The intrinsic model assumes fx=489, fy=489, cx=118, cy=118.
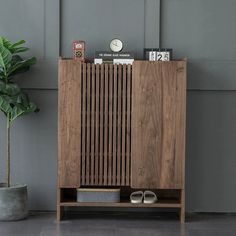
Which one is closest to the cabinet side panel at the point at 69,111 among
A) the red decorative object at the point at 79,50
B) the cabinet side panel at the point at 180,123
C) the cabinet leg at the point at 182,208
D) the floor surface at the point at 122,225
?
the red decorative object at the point at 79,50

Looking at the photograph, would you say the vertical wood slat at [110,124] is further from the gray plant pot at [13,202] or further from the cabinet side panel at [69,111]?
the gray plant pot at [13,202]

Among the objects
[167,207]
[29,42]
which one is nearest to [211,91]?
[167,207]

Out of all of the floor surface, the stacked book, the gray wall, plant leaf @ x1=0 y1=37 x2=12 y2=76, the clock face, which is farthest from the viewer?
the gray wall

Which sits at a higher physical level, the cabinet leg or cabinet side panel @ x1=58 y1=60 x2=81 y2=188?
cabinet side panel @ x1=58 y1=60 x2=81 y2=188

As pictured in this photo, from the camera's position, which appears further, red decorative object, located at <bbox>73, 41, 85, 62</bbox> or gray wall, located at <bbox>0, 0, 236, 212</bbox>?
gray wall, located at <bbox>0, 0, 236, 212</bbox>

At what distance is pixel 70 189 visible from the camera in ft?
16.3

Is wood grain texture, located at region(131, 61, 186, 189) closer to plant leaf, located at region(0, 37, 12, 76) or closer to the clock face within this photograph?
the clock face

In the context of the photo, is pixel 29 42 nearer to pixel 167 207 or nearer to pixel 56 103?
pixel 56 103

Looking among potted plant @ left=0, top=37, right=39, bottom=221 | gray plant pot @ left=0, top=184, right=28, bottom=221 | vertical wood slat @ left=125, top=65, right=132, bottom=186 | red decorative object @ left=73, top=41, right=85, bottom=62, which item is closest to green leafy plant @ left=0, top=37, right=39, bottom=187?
potted plant @ left=0, top=37, right=39, bottom=221

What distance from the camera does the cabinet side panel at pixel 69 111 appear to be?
4543 mm

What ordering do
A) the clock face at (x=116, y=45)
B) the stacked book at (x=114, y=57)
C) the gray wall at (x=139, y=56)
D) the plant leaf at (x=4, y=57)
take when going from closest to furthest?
the plant leaf at (x=4, y=57)
the stacked book at (x=114, y=57)
the clock face at (x=116, y=45)
the gray wall at (x=139, y=56)

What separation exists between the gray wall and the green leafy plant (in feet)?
0.88

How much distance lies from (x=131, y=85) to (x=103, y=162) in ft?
2.52

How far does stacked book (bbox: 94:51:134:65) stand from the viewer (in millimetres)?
4648
